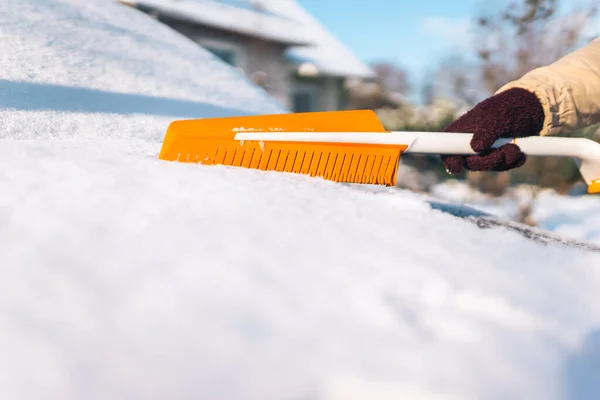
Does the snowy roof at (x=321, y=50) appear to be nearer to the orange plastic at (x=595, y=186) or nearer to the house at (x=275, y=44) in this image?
the house at (x=275, y=44)

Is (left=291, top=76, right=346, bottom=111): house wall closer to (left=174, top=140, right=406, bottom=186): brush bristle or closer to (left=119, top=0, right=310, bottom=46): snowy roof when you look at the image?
(left=119, top=0, right=310, bottom=46): snowy roof

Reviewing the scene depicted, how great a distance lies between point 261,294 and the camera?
602 millimetres

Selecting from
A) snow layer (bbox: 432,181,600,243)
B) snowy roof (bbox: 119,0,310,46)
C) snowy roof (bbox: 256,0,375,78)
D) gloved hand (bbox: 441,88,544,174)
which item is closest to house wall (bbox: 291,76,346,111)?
snowy roof (bbox: 256,0,375,78)

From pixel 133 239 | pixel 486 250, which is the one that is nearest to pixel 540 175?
pixel 486 250

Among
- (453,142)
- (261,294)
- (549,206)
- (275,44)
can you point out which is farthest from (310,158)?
(275,44)

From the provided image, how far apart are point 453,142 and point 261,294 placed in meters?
0.90

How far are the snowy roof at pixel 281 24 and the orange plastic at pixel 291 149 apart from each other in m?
5.61

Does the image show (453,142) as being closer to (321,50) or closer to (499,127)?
(499,127)

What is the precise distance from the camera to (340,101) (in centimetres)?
1028

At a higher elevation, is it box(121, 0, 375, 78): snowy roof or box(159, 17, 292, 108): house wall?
box(121, 0, 375, 78): snowy roof

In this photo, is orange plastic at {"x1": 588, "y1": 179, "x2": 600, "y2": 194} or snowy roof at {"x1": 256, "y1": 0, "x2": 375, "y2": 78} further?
snowy roof at {"x1": 256, "y1": 0, "x2": 375, "y2": 78}

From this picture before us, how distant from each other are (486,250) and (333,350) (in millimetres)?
405

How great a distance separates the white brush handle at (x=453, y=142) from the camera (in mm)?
1214

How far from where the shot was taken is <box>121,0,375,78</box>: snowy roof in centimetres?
681
